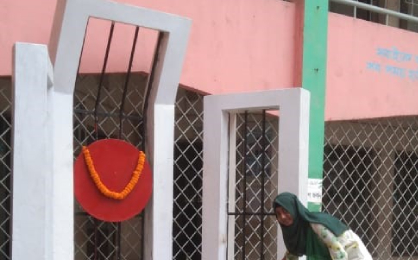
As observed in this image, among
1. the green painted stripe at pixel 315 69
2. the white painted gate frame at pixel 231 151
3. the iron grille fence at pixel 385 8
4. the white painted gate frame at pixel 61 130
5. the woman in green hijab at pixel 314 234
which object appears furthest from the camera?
the iron grille fence at pixel 385 8

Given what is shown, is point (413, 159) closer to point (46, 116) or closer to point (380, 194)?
point (380, 194)

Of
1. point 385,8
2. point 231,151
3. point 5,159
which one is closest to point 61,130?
point 231,151

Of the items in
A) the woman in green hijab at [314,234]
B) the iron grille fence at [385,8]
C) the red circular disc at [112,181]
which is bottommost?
the woman in green hijab at [314,234]

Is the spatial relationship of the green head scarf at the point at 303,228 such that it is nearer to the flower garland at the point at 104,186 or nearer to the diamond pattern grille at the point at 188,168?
the flower garland at the point at 104,186

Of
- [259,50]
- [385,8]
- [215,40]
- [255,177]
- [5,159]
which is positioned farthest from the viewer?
[385,8]

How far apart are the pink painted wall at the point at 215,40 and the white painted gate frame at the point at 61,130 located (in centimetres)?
49

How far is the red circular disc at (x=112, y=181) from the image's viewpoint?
330cm

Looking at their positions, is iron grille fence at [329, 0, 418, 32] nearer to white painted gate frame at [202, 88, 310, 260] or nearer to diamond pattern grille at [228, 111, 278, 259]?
diamond pattern grille at [228, 111, 278, 259]

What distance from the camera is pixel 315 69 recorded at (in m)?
4.77

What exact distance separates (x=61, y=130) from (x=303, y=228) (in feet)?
4.10

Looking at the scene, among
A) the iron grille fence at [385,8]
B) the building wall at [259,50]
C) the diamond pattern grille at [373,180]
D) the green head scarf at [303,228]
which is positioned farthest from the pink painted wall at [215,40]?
the diamond pattern grille at [373,180]

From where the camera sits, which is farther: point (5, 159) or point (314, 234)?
point (5, 159)

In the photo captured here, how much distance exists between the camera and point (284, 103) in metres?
3.59

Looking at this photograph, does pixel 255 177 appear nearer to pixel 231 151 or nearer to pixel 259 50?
pixel 259 50
